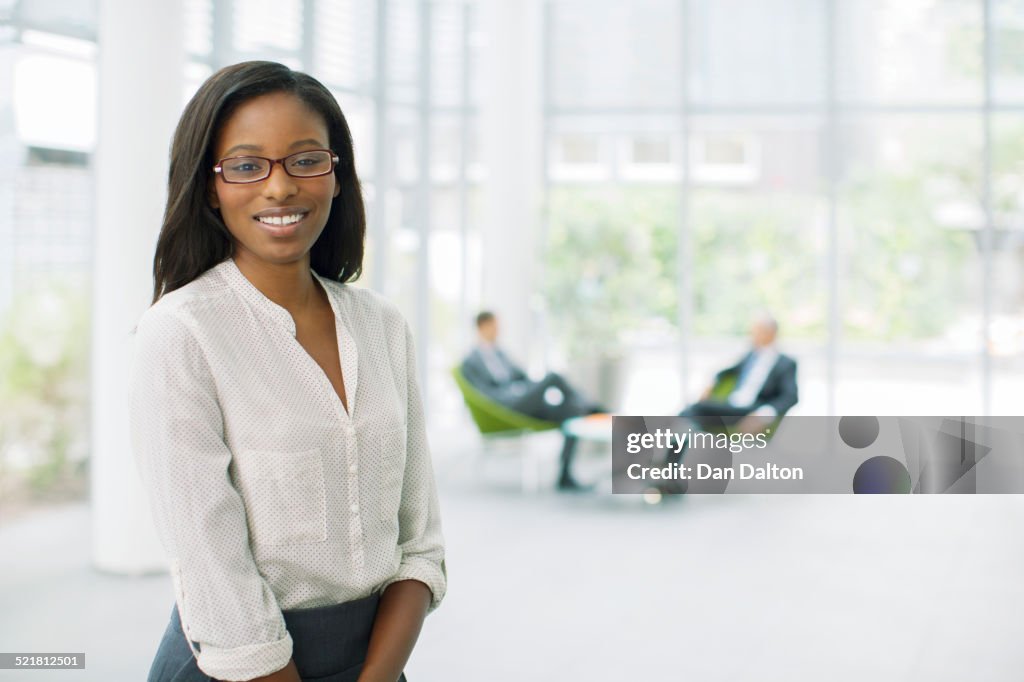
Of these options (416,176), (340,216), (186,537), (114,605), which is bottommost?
(114,605)

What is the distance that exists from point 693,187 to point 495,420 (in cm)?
379

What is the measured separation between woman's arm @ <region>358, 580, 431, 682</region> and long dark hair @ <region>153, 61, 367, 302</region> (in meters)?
0.49

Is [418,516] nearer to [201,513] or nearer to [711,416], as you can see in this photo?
[201,513]

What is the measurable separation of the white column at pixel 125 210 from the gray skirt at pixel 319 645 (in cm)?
409

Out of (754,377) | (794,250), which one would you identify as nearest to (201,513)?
(754,377)

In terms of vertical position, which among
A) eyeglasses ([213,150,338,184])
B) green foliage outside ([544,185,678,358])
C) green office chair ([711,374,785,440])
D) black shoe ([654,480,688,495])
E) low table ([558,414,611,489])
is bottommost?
black shoe ([654,480,688,495])

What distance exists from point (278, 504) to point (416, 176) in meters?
9.50

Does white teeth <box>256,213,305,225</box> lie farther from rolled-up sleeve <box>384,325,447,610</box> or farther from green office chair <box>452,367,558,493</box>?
green office chair <box>452,367,558,493</box>

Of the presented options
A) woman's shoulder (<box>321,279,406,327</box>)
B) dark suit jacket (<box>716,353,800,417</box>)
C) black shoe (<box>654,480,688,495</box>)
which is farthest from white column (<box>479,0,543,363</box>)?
woman's shoulder (<box>321,279,406,327</box>)

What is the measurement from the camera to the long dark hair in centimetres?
130

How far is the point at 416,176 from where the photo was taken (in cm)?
1057

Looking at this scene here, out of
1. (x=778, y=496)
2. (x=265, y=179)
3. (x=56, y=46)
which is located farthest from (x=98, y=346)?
(x=778, y=496)

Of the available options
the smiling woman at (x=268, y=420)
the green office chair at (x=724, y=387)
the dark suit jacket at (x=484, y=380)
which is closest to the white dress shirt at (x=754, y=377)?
the green office chair at (x=724, y=387)

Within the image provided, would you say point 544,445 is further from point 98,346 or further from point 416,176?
point 98,346
